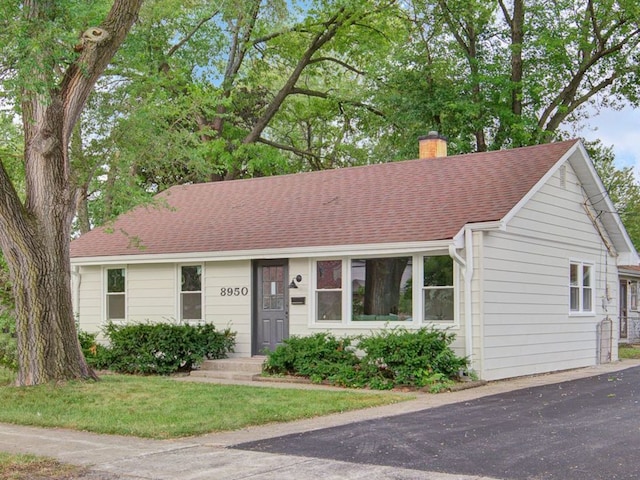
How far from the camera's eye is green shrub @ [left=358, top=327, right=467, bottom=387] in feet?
47.0

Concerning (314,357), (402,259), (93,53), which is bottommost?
(314,357)

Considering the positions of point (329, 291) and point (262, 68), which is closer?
point (329, 291)

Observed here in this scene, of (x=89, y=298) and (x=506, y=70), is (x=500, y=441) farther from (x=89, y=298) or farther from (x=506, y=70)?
(x=506, y=70)

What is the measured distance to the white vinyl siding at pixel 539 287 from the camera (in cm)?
1536

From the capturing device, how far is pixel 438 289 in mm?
15570

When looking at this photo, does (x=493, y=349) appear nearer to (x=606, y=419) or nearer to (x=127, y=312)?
(x=606, y=419)

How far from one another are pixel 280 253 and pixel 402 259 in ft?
8.55

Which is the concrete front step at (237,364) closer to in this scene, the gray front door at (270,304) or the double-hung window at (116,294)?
the gray front door at (270,304)

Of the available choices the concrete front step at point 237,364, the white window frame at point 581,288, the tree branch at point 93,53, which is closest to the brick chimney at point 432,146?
the white window frame at point 581,288

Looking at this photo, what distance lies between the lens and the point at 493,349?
1529 centimetres

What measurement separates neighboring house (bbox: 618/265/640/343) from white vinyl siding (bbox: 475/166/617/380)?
9002 millimetres

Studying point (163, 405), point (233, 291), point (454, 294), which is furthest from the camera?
point (233, 291)

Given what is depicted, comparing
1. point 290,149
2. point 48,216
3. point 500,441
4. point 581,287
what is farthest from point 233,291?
point 290,149

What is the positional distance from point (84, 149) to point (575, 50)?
20.6 m
